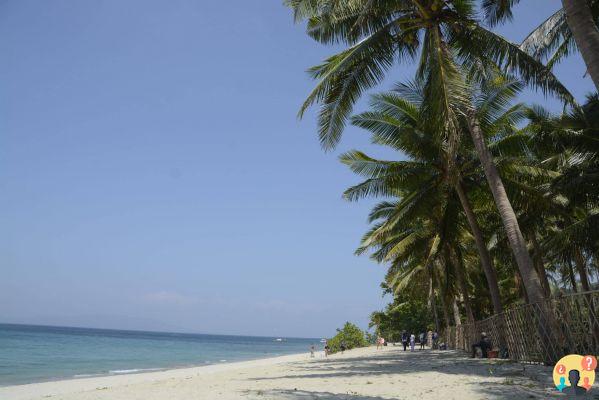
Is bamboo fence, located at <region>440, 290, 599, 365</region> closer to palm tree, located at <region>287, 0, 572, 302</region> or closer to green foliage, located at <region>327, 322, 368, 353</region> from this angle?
palm tree, located at <region>287, 0, 572, 302</region>

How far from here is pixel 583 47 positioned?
6.96m

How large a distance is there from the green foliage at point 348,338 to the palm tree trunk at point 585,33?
3766 cm

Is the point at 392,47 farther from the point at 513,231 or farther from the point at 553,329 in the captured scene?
the point at 553,329

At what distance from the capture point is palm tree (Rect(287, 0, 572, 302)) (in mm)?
10273

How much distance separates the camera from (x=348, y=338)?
145ft

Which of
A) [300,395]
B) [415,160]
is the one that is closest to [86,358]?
[415,160]

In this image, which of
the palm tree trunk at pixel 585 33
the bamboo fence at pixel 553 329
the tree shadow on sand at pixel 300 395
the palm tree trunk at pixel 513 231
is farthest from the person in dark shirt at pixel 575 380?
the palm tree trunk at pixel 513 231

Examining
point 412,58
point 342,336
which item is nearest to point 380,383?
point 412,58

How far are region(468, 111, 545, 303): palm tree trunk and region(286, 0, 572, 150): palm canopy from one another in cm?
159

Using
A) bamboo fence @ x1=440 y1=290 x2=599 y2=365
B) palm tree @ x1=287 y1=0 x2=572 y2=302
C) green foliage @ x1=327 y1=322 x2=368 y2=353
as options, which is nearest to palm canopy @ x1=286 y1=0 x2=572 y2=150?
palm tree @ x1=287 y1=0 x2=572 y2=302

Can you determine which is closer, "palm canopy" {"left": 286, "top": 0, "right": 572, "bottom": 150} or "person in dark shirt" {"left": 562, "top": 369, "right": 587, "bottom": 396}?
"person in dark shirt" {"left": 562, "top": 369, "right": 587, "bottom": 396}

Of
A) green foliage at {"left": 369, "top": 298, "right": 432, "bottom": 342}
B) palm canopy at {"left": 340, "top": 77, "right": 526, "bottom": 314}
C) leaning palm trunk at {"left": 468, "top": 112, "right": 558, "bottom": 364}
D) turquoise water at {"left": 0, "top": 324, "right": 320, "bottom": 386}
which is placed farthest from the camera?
green foliage at {"left": 369, "top": 298, "right": 432, "bottom": 342}

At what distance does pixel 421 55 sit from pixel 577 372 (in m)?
9.43

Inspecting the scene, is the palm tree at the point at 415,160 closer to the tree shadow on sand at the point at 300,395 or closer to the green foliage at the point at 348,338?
the tree shadow on sand at the point at 300,395
